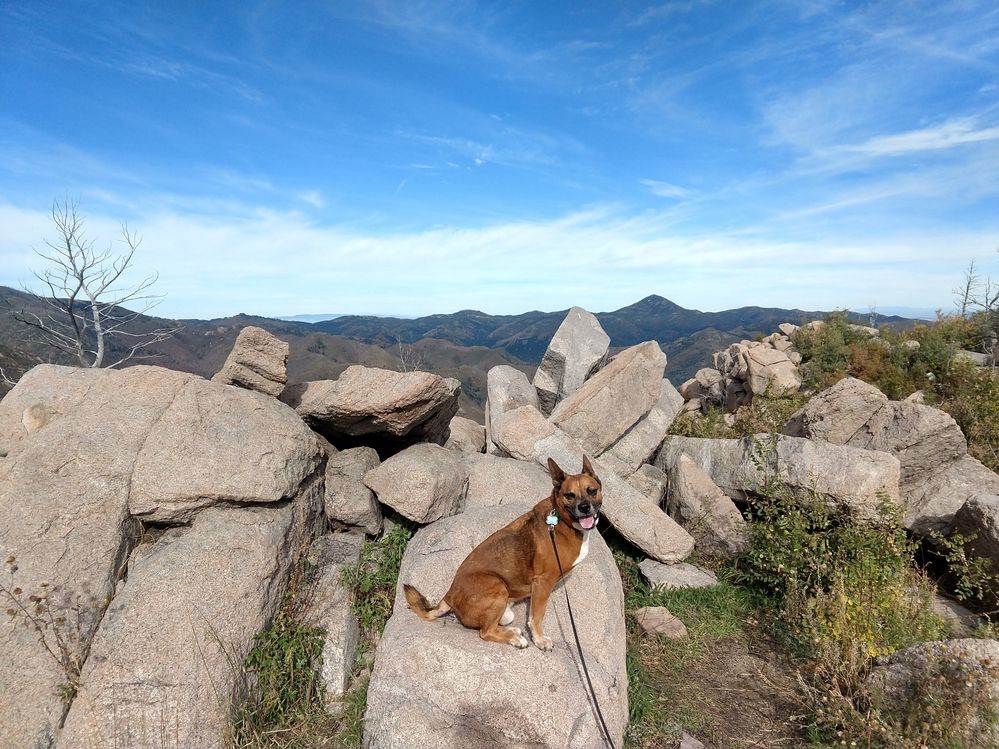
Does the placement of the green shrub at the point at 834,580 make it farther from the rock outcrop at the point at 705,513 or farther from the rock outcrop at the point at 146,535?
the rock outcrop at the point at 146,535

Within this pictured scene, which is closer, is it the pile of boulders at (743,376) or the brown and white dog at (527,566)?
the brown and white dog at (527,566)

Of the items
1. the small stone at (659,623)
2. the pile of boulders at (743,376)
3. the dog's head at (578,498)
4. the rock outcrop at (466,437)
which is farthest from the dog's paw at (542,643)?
the pile of boulders at (743,376)

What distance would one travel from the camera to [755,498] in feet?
28.9

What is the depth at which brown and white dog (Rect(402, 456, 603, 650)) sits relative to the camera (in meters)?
5.24

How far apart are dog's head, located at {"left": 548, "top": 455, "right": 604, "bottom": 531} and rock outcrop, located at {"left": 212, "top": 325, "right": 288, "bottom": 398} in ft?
18.8

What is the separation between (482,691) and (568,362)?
876 cm

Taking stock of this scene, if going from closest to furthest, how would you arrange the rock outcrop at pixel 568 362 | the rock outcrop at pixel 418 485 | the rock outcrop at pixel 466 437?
the rock outcrop at pixel 418 485
the rock outcrop at pixel 466 437
the rock outcrop at pixel 568 362

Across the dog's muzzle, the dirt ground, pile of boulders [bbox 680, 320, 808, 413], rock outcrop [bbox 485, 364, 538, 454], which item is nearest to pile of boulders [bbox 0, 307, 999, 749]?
the dirt ground

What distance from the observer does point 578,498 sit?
5207 millimetres

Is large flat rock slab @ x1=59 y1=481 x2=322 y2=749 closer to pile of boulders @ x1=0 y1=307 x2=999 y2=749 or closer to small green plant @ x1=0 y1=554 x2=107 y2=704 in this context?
pile of boulders @ x1=0 y1=307 x2=999 y2=749

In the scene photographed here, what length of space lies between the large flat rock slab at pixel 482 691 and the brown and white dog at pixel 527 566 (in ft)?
0.65

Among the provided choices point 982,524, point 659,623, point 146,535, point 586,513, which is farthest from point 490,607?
point 982,524

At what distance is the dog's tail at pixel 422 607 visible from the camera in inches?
217

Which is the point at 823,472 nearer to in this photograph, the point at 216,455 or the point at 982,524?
the point at 982,524
